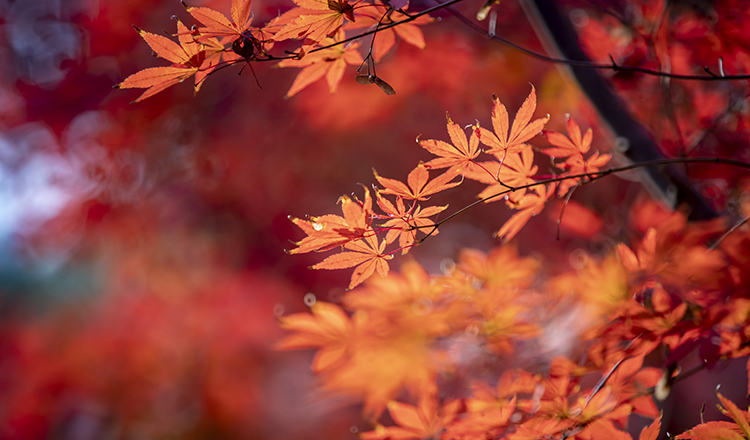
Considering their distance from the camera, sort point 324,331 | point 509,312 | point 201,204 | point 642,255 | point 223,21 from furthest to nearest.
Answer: point 201,204 → point 509,312 → point 324,331 → point 642,255 → point 223,21

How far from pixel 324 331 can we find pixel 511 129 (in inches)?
25.6

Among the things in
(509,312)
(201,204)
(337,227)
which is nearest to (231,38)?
(337,227)

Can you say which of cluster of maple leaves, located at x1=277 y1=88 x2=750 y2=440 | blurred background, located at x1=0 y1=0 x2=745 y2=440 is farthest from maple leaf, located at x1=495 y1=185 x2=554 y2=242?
blurred background, located at x1=0 y1=0 x2=745 y2=440

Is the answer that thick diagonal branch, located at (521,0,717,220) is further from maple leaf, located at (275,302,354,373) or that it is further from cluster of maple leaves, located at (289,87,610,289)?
maple leaf, located at (275,302,354,373)

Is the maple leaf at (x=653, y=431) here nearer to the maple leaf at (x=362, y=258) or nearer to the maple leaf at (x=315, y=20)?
the maple leaf at (x=362, y=258)

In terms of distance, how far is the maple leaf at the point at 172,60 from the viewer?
46 cm

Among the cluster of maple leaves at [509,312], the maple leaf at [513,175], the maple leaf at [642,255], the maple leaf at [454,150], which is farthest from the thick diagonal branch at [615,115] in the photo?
the maple leaf at [454,150]

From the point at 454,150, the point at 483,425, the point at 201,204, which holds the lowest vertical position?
the point at 201,204

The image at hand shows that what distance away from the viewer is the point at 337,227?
51 cm

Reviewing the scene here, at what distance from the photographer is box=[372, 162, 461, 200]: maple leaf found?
51 cm

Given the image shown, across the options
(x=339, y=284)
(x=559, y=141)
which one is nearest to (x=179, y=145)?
(x=339, y=284)

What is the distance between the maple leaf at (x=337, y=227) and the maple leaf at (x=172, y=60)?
8.8 inches

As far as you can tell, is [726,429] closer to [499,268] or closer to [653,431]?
[653,431]

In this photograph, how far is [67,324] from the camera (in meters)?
3.53
